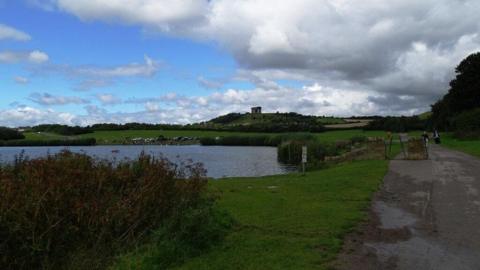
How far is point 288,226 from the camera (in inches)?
426

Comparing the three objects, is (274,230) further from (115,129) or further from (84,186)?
(115,129)

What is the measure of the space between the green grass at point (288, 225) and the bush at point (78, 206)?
1.39 meters

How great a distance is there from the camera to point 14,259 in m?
8.32

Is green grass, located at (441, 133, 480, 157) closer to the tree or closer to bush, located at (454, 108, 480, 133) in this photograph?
bush, located at (454, 108, 480, 133)

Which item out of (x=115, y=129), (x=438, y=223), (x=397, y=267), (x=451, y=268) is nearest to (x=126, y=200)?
(x=397, y=267)

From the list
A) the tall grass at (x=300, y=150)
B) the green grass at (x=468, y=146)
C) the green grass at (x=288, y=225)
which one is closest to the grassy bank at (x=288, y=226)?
the green grass at (x=288, y=225)

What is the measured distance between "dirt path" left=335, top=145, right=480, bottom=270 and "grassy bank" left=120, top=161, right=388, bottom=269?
46 centimetres

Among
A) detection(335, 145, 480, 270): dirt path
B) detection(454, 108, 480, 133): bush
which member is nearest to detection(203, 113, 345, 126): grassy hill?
detection(454, 108, 480, 133): bush

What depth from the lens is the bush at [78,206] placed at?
27.1 feet

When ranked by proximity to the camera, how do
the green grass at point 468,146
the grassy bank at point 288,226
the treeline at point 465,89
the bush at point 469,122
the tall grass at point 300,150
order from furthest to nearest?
the treeline at point 465,89
the bush at point 469,122
the tall grass at point 300,150
the green grass at point 468,146
the grassy bank at point 288,226

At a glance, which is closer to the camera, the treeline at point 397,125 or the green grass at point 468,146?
the green grass at point 468,146

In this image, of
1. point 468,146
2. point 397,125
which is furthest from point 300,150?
point 397,125

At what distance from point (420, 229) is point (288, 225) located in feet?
9.68

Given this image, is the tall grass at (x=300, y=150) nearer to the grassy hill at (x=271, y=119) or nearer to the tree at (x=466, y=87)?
the tree at (x=466, y=87)
